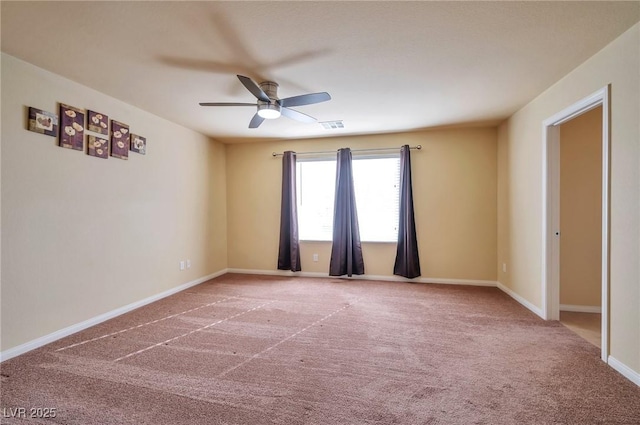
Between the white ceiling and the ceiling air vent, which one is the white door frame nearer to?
the white ceiling

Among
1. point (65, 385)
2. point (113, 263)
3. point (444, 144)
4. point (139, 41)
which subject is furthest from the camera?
point (444, 144)

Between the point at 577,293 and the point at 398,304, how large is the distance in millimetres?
2104

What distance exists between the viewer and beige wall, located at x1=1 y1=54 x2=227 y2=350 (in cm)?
235

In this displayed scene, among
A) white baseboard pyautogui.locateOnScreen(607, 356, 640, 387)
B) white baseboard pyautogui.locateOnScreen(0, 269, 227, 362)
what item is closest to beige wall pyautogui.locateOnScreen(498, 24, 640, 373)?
white baseboard pyautogui.locateOnScreen(607, 356, 640, 387)

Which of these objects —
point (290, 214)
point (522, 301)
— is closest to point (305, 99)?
point (290, 214)

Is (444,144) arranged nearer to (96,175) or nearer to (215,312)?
(215,312)

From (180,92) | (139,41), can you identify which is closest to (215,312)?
(180,92)

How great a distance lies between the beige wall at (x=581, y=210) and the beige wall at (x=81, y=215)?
200 inches

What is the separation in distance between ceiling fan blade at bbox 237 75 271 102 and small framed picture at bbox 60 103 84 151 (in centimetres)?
184

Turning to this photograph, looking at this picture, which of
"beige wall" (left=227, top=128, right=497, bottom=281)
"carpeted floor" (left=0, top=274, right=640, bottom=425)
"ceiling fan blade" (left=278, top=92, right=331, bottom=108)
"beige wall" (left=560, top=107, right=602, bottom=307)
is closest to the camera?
"carpeted floor" (left=0, top=274, right=640, bottom=425)

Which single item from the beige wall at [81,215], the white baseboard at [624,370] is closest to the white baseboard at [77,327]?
the beige wall at [81,215]

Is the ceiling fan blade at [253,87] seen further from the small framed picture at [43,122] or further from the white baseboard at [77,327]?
the white baseboard at [77,327]

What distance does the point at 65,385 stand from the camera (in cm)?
195

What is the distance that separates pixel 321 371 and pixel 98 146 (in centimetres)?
317
